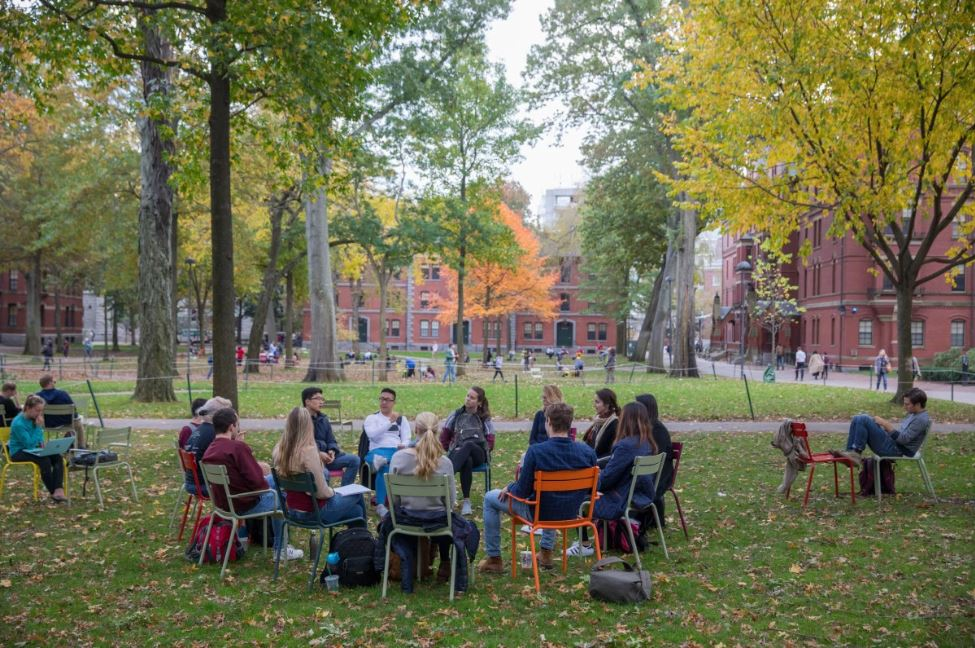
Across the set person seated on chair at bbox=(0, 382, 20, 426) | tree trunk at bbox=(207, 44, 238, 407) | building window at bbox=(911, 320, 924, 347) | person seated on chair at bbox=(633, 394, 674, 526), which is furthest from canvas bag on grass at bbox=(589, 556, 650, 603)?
building window at bbox=(911, 320, 924, 347)

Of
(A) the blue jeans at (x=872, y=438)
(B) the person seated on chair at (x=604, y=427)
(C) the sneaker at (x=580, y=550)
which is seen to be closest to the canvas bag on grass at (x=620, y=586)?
(C) the sneaker at (x=580, y=550)

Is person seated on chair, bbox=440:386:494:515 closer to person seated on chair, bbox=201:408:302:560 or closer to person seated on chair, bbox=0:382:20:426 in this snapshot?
person seated on chair, bbox=201:408:302:560

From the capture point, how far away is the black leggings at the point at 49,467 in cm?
913

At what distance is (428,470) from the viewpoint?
6066mm

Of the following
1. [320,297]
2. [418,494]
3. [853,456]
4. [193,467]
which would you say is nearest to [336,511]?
[418,494]

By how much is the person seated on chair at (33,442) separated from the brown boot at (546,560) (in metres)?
6.04

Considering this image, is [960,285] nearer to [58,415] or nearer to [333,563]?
[58,415]

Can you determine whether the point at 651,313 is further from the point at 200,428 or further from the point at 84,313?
the point at 84,313

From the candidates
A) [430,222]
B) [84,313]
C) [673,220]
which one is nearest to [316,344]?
[430,222]

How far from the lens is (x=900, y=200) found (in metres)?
15.6

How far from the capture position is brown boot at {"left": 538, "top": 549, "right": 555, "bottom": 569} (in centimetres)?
681

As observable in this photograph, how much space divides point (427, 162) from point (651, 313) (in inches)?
731

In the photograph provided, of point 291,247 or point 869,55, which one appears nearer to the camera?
point 869,55

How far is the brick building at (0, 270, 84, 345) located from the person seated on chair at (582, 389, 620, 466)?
61723 millimetres
